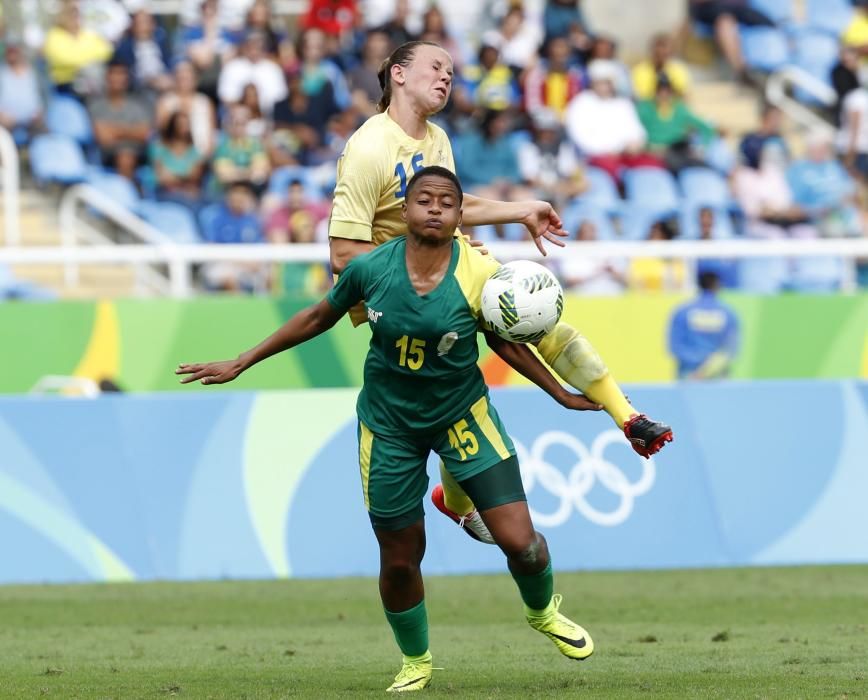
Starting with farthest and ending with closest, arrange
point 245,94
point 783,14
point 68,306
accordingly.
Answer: point 783,14, point 245,94, point 68,306

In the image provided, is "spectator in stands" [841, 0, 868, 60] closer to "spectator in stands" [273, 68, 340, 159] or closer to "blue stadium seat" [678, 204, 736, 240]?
"blue stadium seat" [678, 204, 736, 240]

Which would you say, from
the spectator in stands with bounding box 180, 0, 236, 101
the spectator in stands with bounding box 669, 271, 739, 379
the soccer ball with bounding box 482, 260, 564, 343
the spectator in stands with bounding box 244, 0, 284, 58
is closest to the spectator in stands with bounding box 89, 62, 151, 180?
the spectator in stands with bounding box 180, 0, 236, 101

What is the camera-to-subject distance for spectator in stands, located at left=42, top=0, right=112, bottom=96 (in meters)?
19.7

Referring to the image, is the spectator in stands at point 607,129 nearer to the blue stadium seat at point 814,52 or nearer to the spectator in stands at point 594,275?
the spectator in stands at point 594,275

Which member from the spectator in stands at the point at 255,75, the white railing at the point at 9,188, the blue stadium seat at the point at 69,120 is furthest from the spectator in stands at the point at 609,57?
the white railing at the point at 9,188

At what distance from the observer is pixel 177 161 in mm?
18984

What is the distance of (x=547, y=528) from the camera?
13.5m

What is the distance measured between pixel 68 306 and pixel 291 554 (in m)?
4.63

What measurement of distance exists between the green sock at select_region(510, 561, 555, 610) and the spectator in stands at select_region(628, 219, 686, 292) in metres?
10.3

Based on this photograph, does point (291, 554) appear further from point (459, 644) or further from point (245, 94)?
point (245, 94)

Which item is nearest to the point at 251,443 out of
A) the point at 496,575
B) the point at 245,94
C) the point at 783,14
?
the point at 496,575

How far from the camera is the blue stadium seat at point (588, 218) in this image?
18953mm

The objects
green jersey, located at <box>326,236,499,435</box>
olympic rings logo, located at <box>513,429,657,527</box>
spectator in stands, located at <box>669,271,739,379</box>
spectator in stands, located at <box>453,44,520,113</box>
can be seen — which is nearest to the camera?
green jersey, located at <box>326,236,499,435</box>

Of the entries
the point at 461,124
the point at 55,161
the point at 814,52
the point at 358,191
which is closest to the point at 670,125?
the point at 461,124
